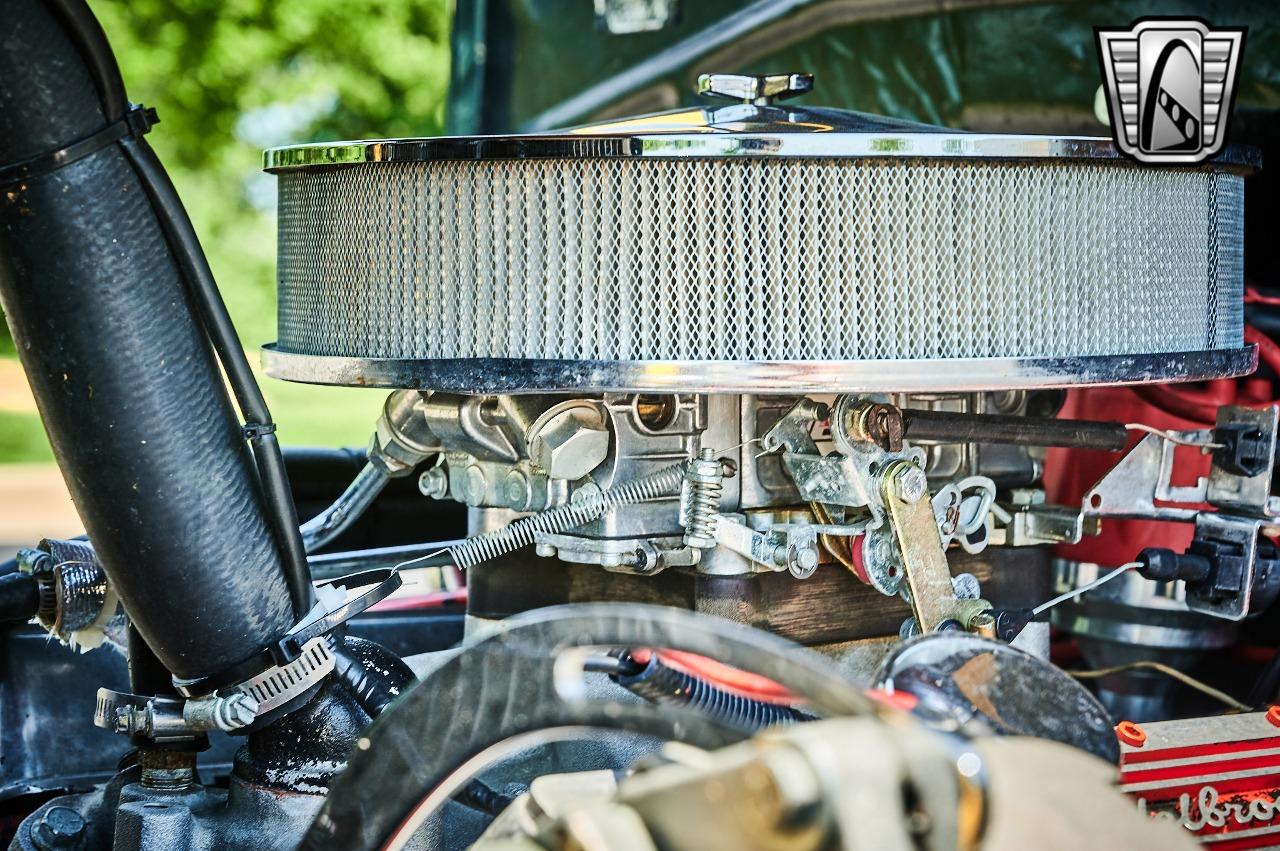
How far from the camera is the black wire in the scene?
3.38 ft

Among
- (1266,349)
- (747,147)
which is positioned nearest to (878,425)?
(747,147)

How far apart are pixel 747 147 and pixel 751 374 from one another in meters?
0.16

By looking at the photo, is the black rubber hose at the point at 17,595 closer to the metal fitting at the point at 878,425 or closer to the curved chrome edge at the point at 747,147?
the curved chrome edge at the point at 747,147

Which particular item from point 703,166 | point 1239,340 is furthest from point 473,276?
point 1239,340

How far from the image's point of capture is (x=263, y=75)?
7730 millimetres

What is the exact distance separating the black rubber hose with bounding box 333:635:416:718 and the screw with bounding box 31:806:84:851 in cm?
30

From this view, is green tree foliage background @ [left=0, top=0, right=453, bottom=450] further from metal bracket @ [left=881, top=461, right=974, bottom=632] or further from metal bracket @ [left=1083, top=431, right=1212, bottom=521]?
metal bracket @ [left=881, top=461, right=974, bottom=632]

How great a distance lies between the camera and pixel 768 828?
560 mm

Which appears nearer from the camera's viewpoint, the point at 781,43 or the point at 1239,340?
the point at 1239,340

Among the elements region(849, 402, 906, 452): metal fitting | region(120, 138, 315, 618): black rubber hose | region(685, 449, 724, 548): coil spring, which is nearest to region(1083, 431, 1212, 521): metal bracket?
region(849, 402, 906, 452): metal fitting

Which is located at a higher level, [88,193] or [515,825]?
[88,193]

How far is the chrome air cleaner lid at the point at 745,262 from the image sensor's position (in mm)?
1057

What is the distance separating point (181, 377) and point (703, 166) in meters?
0.42

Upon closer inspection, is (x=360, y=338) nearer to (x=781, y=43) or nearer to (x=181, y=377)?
(x=181, y=377)
